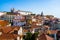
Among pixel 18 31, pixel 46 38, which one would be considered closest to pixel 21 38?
pixel 18 31

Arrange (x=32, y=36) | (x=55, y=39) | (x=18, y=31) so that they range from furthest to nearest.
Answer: (x=18, y=31) → (x=55, y=39) → (x=32, y=36)

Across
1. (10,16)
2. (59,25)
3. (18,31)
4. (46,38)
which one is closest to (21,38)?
(18,31)

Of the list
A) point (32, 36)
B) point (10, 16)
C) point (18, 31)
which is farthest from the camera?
point (10, 16)

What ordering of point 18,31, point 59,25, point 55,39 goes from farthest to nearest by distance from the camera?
point 59,25 → point 18,31 → point 55,39

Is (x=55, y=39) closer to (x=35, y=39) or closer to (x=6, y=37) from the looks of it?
(x=35, y=39)

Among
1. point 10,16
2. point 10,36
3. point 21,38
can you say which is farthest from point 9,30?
point 10,16

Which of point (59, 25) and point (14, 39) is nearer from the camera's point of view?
point (14, 39)

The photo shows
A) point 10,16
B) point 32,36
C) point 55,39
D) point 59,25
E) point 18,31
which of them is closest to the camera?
point 32,36

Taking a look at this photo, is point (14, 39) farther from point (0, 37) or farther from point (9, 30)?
point (9, 30)

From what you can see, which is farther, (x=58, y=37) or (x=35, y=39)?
(x=58, y=37)
